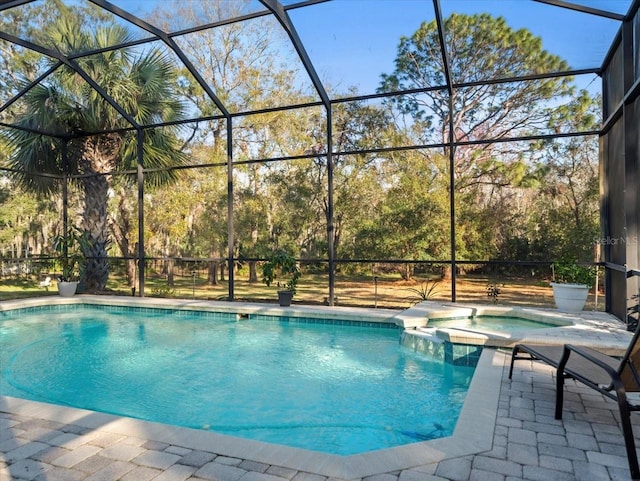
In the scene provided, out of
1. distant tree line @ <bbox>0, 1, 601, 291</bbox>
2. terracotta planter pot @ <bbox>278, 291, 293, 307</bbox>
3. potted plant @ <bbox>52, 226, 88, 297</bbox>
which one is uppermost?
distant tree line @ <bbox>0, 1, 601, 291</bbox>

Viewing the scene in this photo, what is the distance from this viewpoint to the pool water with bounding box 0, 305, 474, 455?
3439mm

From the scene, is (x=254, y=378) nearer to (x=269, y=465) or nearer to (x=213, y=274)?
(x=269, y=465)

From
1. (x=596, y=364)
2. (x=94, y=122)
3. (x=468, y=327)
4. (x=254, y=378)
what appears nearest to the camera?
(x=596, y=364)

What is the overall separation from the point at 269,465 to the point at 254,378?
233 centimetres

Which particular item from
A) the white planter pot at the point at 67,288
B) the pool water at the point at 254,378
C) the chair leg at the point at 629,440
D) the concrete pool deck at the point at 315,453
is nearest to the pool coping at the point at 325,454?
the concrete pool deck at the point at 315,453

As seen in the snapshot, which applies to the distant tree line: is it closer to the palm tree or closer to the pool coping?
the palm tree

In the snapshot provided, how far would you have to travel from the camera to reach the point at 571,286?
664 cm

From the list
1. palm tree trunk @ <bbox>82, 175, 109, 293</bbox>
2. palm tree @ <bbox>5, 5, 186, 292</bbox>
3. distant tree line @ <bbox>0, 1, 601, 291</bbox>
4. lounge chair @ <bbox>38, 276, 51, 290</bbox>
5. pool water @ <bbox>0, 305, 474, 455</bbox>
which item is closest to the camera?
pool water @ <bbox>0, 305, 474, 455</bbox>

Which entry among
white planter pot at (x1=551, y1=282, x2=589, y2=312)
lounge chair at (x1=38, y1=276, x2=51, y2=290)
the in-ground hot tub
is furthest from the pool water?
lounge chair at (x1=38, y1=276, x2=51, y2=290)

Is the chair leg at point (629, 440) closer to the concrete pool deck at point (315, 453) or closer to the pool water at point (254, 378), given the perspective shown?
the concrete pool deck at point (315, 453)

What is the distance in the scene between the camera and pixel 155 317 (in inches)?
314

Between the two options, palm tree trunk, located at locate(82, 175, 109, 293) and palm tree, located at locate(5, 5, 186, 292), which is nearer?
palm tree, located at locate(5, 5, 186, 292)

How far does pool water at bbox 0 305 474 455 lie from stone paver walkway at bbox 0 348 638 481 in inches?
33.4

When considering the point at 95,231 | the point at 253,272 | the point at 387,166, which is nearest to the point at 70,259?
the point at 95,231
